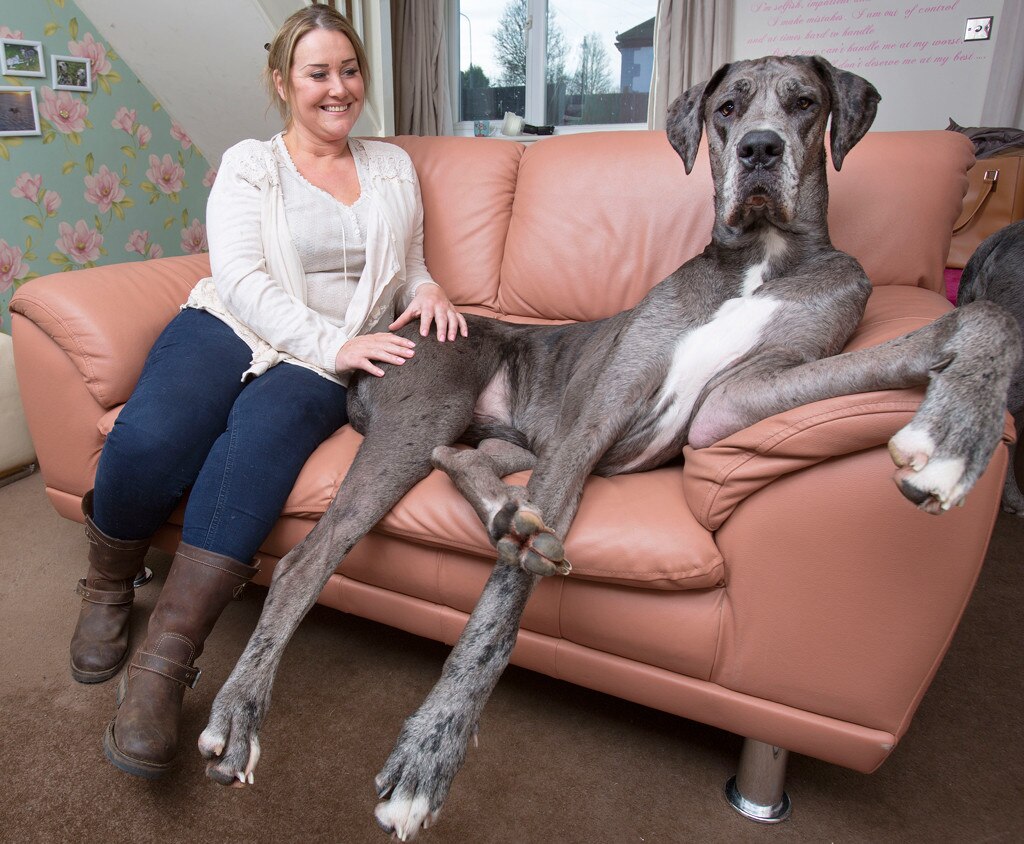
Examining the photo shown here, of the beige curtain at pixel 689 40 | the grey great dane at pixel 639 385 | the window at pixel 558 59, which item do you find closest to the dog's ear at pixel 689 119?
the grey great dane at pixel 639 385

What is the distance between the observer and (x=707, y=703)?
135 cm

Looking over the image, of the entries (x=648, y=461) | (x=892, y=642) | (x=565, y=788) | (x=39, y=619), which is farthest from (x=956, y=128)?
(x=39, y=619)

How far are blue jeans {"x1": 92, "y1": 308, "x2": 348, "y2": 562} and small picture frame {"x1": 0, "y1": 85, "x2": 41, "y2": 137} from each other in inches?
78.3

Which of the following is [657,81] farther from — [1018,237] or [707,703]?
[707,703]

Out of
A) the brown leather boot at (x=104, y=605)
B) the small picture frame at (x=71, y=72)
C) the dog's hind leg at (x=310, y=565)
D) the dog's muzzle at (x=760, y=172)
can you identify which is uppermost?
the small picture frame at (x=71, y=72)

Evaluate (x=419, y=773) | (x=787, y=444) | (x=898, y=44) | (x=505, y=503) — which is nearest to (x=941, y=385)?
(x=787, y=444)

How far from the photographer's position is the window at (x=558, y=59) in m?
4.85

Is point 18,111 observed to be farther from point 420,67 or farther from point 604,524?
point 604,524

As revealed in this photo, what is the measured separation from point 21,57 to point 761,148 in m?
3.06

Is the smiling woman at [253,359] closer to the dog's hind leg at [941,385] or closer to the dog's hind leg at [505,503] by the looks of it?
the dog's hind leg at [505,503]

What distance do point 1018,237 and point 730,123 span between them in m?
1.47

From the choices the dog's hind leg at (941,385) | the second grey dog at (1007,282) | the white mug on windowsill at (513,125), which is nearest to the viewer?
the dog's hind leg at (941,385)

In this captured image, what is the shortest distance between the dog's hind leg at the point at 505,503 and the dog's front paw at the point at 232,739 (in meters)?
0.49

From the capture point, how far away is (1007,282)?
7.77ft
